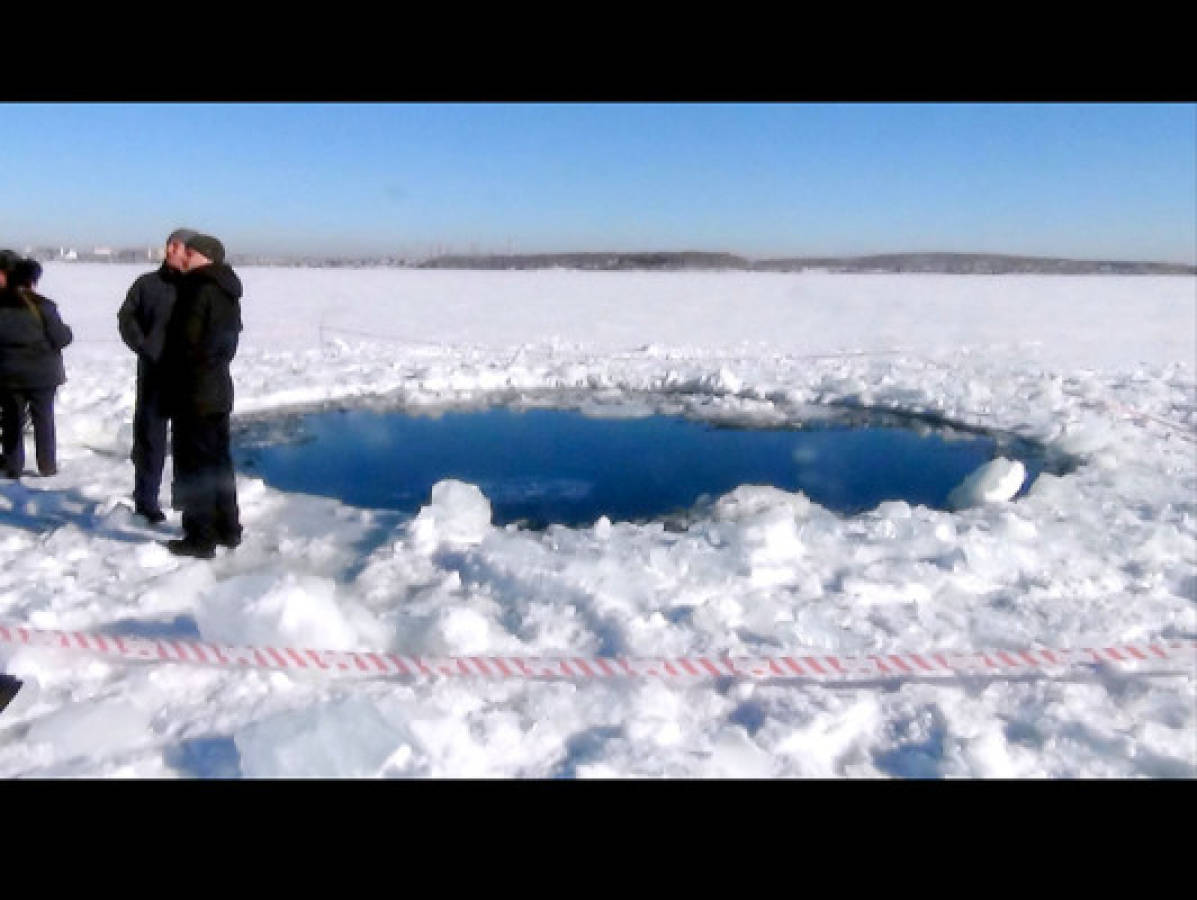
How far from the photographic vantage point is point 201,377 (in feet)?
13.5

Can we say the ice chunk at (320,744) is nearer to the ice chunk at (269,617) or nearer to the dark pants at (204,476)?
the ice chunk at (269,617)

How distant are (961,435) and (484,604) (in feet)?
20.2

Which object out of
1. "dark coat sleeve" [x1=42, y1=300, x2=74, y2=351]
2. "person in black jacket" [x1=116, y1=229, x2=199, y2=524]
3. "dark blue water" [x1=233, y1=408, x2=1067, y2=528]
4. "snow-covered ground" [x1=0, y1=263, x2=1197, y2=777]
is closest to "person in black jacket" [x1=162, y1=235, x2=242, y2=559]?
"person in black jacket" [x1=116, y1=229, x2=199, y2=524]

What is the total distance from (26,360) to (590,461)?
4.06m

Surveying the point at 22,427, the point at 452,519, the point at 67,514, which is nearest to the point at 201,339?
the point at 452,519

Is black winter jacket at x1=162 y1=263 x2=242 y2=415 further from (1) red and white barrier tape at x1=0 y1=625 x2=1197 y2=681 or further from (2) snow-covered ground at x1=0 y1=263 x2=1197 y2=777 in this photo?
(1) red and white barrier tape at x1=0 y1=625 x2=1197 y2=681

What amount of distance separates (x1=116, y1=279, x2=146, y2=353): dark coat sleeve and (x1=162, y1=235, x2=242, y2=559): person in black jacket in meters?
0.19

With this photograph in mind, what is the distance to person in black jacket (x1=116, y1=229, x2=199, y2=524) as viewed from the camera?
4.27m

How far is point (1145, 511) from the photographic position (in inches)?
219

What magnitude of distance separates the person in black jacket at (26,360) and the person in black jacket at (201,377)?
1646 millimetres

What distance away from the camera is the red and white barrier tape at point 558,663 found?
10.8ft

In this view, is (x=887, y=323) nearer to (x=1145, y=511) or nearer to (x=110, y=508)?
(x=1145, y=511)

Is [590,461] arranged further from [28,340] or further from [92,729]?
[92,729]
